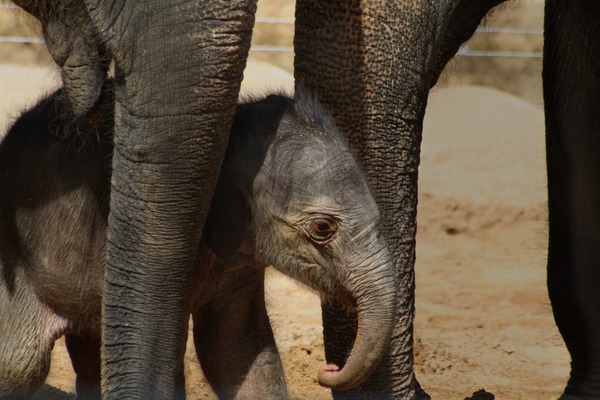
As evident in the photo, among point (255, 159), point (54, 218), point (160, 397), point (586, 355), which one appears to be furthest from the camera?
point (586, 355)

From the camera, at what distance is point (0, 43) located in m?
7.90

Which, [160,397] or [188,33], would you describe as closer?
[188,33]

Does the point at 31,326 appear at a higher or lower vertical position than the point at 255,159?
lower

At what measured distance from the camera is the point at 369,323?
3.08m

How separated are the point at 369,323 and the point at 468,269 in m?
3.68

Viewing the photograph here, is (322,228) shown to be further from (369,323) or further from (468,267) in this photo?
(468,267)

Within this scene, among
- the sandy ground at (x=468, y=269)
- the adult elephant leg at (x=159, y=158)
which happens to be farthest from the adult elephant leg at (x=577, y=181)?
the adult elephant leg at (x=159, y=158)

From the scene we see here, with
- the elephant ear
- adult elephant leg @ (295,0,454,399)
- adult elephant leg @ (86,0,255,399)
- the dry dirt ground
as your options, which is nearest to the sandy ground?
the dry dirt ground

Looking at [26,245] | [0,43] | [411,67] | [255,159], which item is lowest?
[0,43]

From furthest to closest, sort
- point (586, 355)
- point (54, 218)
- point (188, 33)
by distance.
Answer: point (586, 355) → point (54, 218) → point (188, 33)

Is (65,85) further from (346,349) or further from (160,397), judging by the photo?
(346,349)

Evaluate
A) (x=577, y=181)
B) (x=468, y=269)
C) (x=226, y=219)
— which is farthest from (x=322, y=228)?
(x=468, y=269)

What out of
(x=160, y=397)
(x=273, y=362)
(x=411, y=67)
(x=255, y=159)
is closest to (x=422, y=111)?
(x=411, y=67)

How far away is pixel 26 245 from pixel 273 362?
754mm
